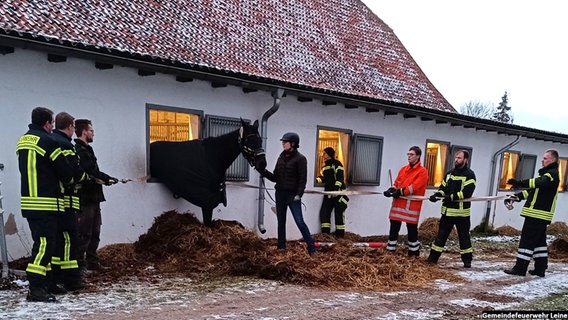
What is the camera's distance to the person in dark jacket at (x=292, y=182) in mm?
6547

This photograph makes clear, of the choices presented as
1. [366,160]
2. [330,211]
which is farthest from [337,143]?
[330,211]

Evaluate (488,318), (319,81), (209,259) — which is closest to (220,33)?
(319,81)

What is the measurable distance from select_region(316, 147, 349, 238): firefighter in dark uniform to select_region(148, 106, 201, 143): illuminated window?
9.45ft

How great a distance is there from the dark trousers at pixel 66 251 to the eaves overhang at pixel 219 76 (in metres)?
2.21

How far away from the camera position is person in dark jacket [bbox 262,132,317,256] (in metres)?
6.55

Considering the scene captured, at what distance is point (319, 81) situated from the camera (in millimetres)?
9688

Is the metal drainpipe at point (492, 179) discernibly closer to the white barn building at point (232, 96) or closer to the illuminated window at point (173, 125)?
the white barn building at point (232, 96)

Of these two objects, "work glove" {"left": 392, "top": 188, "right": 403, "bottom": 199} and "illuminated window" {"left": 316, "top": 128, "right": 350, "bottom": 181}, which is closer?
"work glove" {"left": 392, "top": 188, "right": 403, "bottom": 199}

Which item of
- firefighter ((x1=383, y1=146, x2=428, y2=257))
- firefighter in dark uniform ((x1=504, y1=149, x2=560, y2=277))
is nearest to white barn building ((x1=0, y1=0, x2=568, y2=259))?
firefighter ((x1=383, y1=146, x2=428, y2=257))

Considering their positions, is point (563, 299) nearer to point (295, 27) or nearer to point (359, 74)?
point (359, 74)

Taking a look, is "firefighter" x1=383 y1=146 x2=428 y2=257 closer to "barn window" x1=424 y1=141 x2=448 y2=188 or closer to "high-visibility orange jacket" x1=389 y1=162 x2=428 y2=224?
"high-visibility orange jacket" x1=389 y1=162 x2=428 y2=224

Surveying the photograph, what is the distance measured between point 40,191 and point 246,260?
273cm

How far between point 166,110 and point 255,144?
174 centimetres

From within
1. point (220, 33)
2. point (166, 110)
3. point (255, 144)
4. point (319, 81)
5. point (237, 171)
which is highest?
point (220, 33)
